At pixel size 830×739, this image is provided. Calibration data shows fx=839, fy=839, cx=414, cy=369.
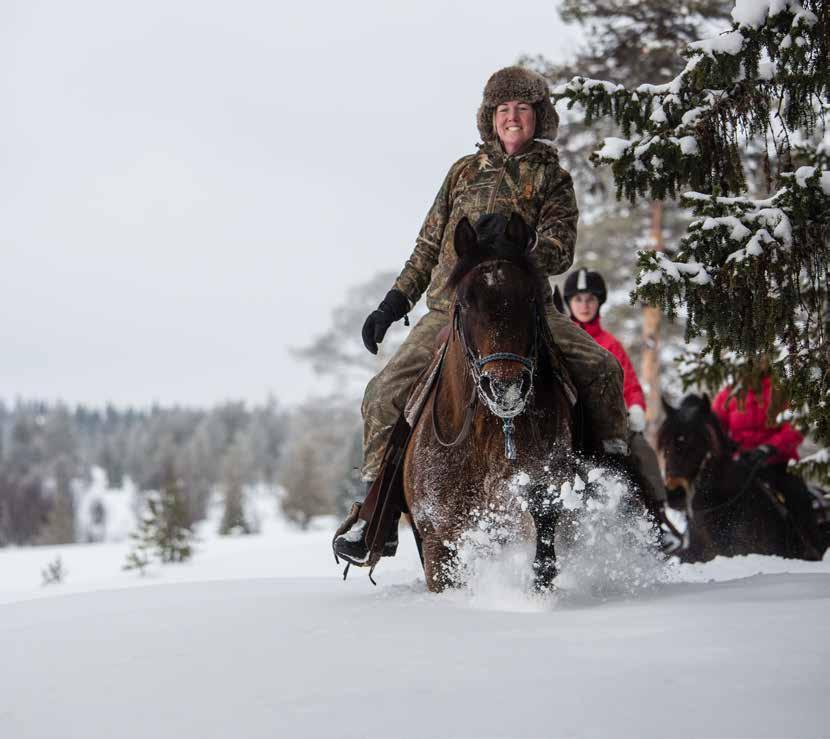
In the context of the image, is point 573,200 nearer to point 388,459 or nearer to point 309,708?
point 388,459

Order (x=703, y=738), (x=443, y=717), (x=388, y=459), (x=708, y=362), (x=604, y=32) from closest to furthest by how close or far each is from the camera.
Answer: (x=703, y=738) < (x=443, y=717) < (x=388, y=459) < (x=708, y=362) < (x=604, y=32)

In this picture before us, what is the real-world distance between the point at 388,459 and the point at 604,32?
1354cm

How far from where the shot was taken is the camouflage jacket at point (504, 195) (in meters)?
4.90

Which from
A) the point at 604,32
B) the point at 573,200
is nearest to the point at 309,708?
the point at 573,200

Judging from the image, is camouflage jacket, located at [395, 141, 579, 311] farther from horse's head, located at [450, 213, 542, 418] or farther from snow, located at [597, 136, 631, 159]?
horse's head, located at [450, 213, 542, 418]

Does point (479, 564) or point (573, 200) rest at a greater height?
point (573, 200)

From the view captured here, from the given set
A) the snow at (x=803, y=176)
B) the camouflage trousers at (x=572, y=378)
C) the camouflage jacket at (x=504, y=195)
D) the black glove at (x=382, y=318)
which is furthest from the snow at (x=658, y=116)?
the black glove at (x=382, y=318)

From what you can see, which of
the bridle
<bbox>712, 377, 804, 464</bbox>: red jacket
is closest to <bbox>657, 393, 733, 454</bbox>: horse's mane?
<bbox>712, 377, 804, 464</bbox>: red jacket

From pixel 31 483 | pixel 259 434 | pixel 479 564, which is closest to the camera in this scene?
pixel 479 564

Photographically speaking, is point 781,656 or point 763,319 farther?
point 763,319

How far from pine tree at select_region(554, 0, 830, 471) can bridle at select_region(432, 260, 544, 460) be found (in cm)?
106

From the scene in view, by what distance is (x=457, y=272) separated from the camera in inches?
161

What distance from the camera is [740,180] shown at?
16.7 feet

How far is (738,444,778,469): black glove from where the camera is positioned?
8359mm
